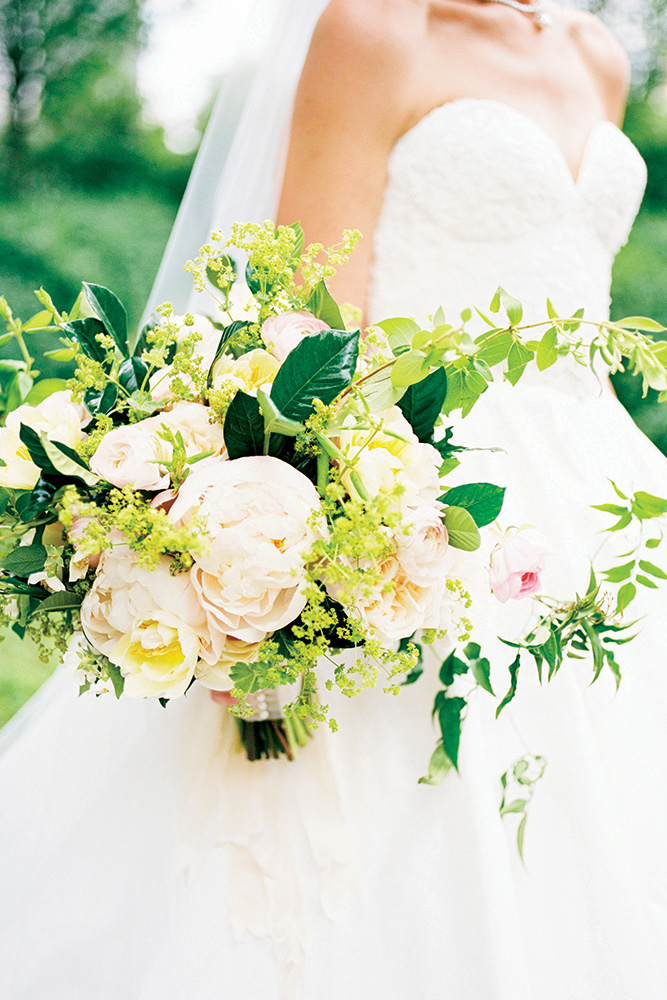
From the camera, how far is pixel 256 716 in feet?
3.20

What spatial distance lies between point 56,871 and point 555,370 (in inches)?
43.2

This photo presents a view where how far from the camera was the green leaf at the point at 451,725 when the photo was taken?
89cm

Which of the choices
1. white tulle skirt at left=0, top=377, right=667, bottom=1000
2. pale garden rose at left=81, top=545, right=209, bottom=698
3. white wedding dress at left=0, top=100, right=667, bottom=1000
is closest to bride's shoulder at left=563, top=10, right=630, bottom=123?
white wedding dress at left=0, top=100, right=667, bottom=1000

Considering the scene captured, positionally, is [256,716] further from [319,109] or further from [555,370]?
[319,109]

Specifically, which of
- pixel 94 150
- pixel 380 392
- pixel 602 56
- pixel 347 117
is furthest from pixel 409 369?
pixel 94 150

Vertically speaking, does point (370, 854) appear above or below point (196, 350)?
below

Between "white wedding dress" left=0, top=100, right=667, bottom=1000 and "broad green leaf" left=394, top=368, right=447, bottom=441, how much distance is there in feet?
0.86

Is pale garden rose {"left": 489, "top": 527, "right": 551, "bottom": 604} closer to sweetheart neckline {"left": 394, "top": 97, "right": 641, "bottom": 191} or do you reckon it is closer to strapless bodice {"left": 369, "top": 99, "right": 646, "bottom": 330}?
strapless bodice {"left": 369, "top": 99, "right": 646, "bottom": 330}

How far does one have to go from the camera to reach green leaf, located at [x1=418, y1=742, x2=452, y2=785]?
0.91 m

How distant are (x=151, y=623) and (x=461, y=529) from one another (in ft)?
0.99

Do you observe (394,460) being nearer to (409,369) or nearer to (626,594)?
(409,369)

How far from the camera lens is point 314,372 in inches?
26.1

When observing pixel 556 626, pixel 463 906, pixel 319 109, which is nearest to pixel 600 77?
pixel 319 109

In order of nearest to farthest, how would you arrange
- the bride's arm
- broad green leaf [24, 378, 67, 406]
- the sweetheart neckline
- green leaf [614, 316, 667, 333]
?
green leaf [614, 316, 667, 333]
broad green leaf [24, 378, 67, 406]
the bride's arm
the sweetheart neckline
